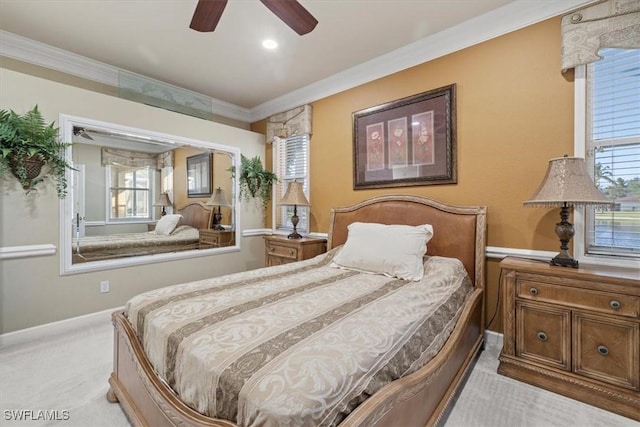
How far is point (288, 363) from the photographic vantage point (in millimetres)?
943

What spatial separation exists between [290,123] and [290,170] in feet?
2.23

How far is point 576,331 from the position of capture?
1.75 m

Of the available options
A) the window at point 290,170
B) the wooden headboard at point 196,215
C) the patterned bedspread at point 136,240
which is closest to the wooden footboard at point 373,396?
the patterned bedspread at point 136,240

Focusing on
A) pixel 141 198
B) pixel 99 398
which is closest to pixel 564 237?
pixel 99 398

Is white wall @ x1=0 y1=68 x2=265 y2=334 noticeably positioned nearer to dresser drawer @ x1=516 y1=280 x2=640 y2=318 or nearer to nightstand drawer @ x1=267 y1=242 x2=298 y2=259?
nightstand drawer @ x1=267 y1=242 x2=298 y2=259

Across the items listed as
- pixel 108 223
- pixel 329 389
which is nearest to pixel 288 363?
pixel 329 389

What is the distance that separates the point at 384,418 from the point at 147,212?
355cm

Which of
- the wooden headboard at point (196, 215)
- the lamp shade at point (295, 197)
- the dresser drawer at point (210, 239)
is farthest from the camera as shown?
the dresser drawer at point (210, 239)

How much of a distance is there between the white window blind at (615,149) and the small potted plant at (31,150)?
14.6ft

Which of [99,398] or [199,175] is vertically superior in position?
[199,175]

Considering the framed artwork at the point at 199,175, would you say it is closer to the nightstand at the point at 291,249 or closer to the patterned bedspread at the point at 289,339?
the nightstand at the point at 291,249

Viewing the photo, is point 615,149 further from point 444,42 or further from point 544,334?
point 444,42

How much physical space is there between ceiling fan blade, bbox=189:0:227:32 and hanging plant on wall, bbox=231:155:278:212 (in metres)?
2.39

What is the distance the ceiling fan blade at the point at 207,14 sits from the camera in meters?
1.67
